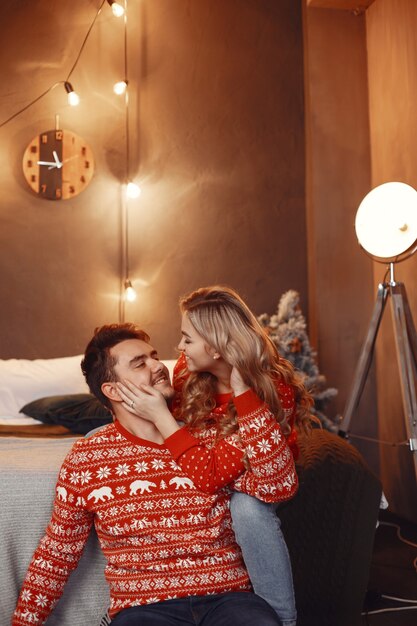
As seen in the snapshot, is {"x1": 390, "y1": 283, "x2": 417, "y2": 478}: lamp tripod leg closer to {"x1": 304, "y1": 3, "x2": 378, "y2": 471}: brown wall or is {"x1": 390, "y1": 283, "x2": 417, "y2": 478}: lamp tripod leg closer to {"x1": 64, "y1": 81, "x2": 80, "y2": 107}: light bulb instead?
{"x1": 304, "y1": 3, "x2": 378, "y2": 471}: brown wall

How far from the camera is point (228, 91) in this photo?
3.95 m

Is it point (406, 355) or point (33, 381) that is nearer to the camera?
point (406, 355)

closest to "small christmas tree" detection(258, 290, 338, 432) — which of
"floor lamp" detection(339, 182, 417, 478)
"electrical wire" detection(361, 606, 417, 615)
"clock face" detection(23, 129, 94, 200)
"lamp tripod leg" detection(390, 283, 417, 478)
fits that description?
"floor lamp" detection(339, 182, 417, 478)

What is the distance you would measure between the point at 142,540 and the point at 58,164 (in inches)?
105

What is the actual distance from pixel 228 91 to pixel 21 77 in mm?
1182

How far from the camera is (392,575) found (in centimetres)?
262

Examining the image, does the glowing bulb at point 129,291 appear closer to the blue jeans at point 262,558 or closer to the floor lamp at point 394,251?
the floor lamp at point 394,251

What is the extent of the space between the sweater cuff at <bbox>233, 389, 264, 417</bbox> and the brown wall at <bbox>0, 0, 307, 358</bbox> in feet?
7.89

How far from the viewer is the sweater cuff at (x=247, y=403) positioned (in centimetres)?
138

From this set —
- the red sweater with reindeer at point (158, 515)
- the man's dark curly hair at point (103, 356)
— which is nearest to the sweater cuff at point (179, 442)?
the red sweater with reindeer at point (158, 515)

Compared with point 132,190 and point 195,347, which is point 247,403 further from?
point 132,190

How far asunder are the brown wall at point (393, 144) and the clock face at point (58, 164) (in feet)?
5.31

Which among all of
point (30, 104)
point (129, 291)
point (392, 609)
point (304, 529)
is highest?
point (30, 104)

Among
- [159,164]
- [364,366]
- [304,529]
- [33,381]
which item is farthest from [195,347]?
[159,164]
